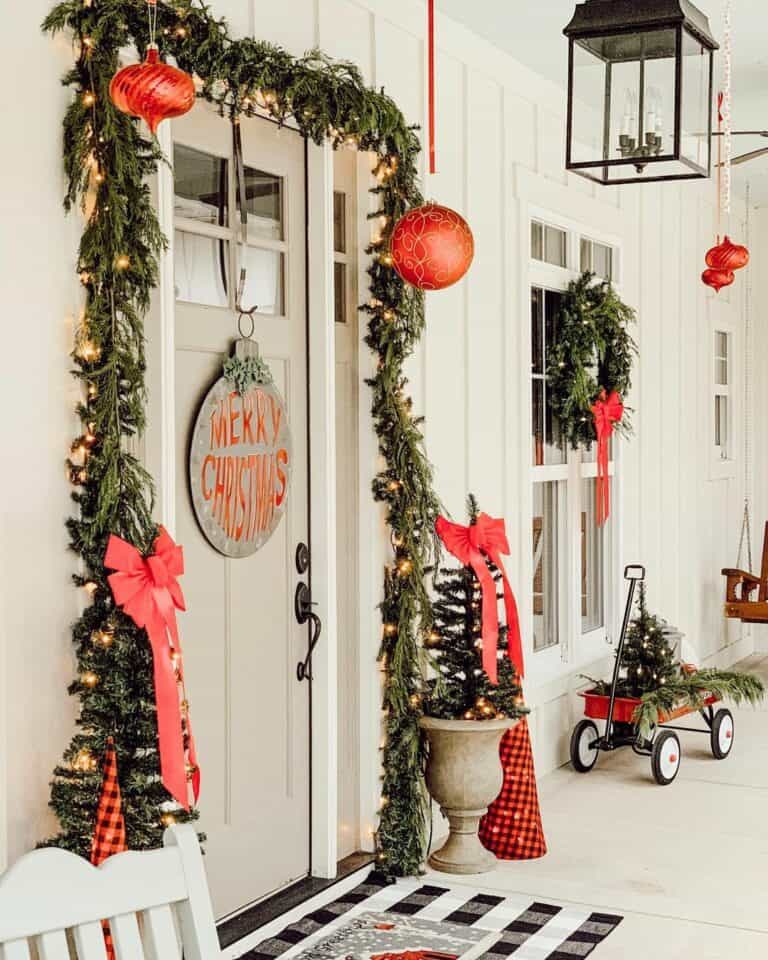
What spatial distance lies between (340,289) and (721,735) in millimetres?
3086

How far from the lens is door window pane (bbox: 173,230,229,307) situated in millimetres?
3799

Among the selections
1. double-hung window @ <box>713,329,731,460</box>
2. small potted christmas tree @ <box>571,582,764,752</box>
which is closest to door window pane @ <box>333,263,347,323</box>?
small potted christmas tree @ <box>571,582,764,752</box>

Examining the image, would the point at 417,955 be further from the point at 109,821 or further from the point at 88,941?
the point at 88,941

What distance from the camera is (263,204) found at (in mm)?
4180

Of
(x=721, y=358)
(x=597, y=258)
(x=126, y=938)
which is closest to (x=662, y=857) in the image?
(x=597, y=258)

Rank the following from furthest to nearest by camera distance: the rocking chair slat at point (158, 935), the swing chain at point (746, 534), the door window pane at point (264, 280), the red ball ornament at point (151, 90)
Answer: the swing chain at point (746, 534)
the door window pane at point (264, 280)
the red ball ornament at point (151, 90)
the rocking chair slat at point (158, 935)

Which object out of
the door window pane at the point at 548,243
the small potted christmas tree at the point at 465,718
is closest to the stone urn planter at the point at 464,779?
the small potted christmas tree at the point at 465,718

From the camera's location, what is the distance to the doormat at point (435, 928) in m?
3.76

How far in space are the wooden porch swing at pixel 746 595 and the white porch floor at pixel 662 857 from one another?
176 cm

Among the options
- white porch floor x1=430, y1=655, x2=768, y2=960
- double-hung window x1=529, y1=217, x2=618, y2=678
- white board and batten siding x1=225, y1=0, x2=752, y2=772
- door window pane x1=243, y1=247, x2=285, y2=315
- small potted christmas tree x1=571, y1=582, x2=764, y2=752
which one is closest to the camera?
white porch floor x1=430, y1=655, x2=768, y2=960

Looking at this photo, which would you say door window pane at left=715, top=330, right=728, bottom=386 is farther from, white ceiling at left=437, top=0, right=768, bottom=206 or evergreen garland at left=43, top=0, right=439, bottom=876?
evergreen garland at left=43, top=0, right=439, bottom=876

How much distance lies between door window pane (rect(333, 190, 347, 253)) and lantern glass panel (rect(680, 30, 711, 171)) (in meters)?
1.59

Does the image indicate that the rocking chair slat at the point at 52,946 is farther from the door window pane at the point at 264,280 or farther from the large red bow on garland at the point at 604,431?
the large red bow on garland at the point at 604,431

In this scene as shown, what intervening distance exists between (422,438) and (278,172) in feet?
3.51
